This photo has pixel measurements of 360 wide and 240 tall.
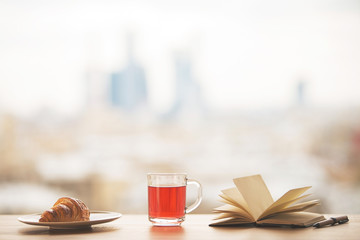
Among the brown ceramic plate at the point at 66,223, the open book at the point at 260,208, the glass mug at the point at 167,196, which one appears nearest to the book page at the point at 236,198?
the open book at the point at 260,208

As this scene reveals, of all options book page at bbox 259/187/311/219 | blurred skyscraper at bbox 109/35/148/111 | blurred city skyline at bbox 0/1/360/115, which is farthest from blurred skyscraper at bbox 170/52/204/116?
book page at bbox 259/187/311/219

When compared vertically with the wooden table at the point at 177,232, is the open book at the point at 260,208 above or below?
above

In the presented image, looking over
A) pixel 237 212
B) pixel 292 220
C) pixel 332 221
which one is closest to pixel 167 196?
pixel 237 212

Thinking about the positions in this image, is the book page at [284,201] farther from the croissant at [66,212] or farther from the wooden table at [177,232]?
the croissant at [66,212]

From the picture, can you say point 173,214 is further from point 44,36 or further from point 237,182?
point 44,36

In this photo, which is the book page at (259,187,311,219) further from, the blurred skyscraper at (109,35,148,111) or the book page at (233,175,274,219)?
the blurred skyscraper at (109,35,148,111)

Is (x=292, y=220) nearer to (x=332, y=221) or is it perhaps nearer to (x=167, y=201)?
(x=332, y=221)

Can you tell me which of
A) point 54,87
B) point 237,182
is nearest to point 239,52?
point 54,87
